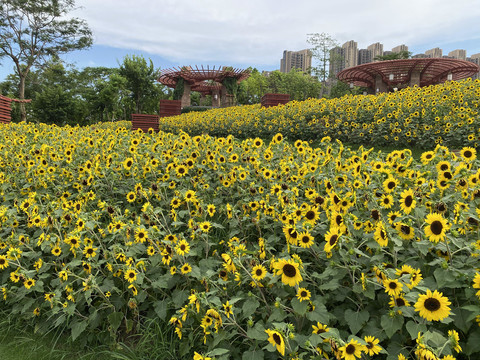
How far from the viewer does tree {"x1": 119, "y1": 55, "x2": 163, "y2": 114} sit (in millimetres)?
38625

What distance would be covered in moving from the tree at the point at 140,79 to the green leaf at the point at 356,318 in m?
41.3

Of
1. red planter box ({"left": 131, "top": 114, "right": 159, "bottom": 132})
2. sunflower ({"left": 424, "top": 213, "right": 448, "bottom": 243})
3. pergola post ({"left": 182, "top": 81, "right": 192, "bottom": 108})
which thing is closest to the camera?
sunflower ({"left": 424, "top": 213, "right": 448, "bottom": 243})

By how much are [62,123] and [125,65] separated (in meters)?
11.0

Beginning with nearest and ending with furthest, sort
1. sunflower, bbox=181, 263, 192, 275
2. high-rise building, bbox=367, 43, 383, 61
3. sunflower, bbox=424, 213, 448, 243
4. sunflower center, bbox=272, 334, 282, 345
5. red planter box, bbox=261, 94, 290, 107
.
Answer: sunflower center, bbox=272, 334, 282, 345
sunflower, bbox=424, 213, 448, 243
sunflower, bbox=181, 263, 192, 275
red planter box, bbox=261, 94, 290, 107
high-rise building, bbox=367, 43, 383, 61

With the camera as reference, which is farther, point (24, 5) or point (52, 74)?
point (52, 74)

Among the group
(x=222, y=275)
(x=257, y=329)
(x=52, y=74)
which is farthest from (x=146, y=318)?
(x=52, y=74)

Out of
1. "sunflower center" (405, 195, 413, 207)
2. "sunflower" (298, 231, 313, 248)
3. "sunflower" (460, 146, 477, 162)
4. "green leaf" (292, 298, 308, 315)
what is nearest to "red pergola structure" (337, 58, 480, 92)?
"sunflower" (460, 146, 477, 162)

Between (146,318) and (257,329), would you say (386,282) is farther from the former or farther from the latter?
(146,318)

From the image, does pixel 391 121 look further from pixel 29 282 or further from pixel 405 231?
pixel 29 282

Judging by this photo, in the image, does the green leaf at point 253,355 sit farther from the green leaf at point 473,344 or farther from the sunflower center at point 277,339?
the green leaf at point 473,344

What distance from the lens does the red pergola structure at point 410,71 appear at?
921 inches

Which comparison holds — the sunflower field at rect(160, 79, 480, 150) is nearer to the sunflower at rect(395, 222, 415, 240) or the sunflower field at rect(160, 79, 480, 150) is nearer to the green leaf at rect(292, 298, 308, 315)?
the sunflower at rect(395, 222, 415, 240)

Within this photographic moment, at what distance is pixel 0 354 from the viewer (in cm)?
248

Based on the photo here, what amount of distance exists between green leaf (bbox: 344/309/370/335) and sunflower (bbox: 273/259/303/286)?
0.43 metres
